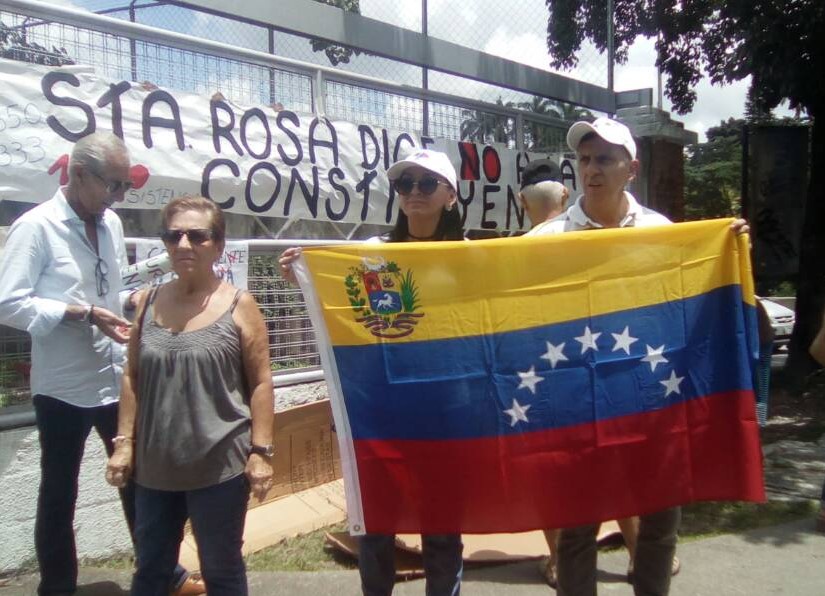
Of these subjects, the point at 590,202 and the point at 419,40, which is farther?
the point at 419,40

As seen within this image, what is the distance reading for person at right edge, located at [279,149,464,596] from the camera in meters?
2.70

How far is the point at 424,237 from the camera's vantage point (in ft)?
9.55

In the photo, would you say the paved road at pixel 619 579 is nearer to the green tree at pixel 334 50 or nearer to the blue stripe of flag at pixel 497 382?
the blue stripe of flag at pixel 497 382

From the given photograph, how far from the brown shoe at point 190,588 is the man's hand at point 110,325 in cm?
113

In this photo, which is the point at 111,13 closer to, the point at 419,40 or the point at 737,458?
the point at 419,40

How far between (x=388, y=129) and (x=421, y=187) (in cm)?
279

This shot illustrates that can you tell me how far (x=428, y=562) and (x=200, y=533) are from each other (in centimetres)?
75

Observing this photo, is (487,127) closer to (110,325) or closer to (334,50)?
(334,50)

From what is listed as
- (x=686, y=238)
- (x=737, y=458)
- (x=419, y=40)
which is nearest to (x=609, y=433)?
(x=737, y=458)

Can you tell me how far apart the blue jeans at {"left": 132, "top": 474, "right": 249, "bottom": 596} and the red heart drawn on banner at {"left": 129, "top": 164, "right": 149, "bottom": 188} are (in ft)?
6.61

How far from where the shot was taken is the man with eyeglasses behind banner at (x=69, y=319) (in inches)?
118

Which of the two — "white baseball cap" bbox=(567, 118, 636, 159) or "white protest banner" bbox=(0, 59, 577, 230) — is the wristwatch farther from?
"white protest banner" bbox=(0, 59, 577, 230)

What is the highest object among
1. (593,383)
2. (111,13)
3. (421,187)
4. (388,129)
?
(111,13)

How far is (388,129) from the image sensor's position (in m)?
5.50
